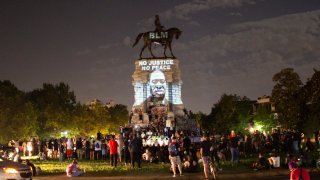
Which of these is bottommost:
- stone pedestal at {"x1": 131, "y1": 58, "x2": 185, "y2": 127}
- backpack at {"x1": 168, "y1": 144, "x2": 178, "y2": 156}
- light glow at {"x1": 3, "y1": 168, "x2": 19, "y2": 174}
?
light glow at {"x1": 3, "y1": 168, "x2": 19, "y2": 174}

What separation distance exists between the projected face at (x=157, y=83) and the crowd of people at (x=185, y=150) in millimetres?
25562

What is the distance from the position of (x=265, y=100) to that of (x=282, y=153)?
90799 millimetres

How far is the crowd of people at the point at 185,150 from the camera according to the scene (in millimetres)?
28859

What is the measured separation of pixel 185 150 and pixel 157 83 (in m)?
42.0

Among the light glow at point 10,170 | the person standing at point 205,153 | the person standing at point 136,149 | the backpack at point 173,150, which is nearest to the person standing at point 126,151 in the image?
the person standing at point 136,149

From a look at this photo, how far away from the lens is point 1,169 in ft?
69.9

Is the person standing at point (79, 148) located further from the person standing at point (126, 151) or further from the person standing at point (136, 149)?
the person standing at point (136, 149)

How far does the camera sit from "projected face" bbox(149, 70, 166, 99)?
240 feet

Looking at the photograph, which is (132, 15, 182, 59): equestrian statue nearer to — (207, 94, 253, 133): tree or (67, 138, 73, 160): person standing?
(207, 94, 253, 133): tree

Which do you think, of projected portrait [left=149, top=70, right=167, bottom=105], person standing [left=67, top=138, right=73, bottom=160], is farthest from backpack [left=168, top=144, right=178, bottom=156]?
projected portrait [left=149, top=70, right=167, bottom=105]

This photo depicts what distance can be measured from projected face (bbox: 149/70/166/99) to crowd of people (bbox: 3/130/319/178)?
25562 mm

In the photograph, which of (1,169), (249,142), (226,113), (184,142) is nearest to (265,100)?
(226,113)

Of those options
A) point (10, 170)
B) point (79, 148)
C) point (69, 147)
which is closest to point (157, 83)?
point (79, 148)

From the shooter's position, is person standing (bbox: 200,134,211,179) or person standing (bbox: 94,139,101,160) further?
person standing (bbox: 94,139,101,160)
